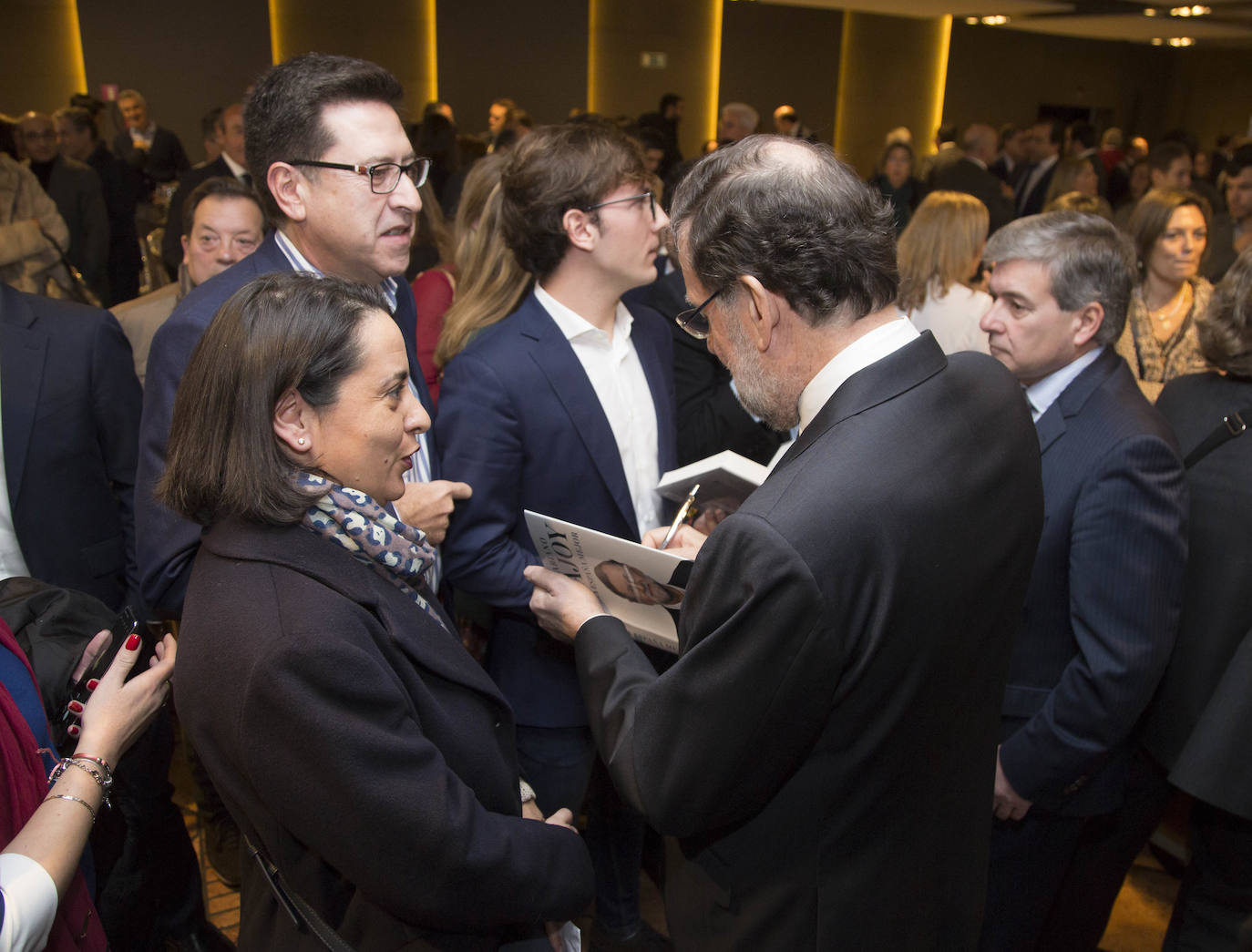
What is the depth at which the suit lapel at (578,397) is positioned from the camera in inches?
81.4

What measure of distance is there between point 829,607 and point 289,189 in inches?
56.7

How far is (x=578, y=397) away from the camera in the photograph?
207 centimetres

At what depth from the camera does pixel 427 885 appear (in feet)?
4.04

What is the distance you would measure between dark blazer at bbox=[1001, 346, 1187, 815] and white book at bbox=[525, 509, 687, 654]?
681 millimetres

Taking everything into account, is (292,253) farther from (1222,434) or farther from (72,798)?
(1222,434)

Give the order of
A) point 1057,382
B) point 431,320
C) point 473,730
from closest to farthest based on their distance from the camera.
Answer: point 473,730, point 1057,382, point 431,320

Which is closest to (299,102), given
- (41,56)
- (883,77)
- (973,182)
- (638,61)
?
(973,182)

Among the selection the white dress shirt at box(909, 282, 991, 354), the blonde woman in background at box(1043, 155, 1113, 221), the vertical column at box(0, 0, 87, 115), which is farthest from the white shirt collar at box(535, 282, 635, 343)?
the vertical column at box(0, 0, 87, 115)

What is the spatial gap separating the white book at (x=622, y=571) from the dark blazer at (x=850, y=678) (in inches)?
10.5

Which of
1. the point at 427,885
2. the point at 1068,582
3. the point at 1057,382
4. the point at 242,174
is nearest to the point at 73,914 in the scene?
the point at 427,885

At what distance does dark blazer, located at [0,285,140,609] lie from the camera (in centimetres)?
209

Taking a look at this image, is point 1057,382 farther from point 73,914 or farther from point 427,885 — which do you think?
point 73,914

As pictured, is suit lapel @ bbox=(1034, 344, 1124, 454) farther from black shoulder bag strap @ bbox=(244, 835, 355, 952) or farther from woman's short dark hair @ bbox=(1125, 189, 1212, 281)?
woman's short dark hair @ bbox=(1125, 189, 1212, 281)

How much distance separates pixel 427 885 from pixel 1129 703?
1.33 m
